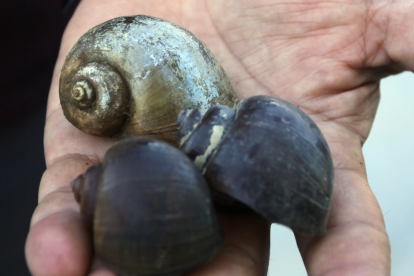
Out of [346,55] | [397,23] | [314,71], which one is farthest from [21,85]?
[397,23]

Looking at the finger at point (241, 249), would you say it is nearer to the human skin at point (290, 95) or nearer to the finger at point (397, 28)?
the human skin at point (290, 95)

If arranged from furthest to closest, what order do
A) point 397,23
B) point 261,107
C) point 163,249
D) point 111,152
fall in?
point 397,23
point 261,107
point 111,152
point 163,249

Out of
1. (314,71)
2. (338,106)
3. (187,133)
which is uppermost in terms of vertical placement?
(187,133)

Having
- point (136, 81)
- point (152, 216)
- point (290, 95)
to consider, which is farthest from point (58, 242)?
point (290, 95)

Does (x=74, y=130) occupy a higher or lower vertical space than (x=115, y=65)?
lower

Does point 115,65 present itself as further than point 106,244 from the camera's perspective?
Yes

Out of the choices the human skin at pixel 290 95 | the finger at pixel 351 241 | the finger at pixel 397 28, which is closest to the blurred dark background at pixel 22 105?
the human skin at pixel 290 95

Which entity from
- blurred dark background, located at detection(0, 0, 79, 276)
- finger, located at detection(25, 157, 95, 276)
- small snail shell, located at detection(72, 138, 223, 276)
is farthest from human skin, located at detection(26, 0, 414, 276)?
blurred dark background, located at detection(0, 0, 79, 276)

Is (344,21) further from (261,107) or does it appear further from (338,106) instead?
(261,107)
